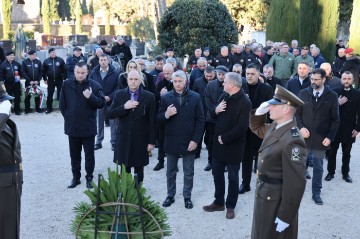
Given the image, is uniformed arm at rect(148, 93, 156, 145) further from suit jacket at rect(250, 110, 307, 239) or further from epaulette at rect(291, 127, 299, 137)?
epaulette at rect(291, 127, 299, 137)

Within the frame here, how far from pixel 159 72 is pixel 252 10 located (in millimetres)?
32702

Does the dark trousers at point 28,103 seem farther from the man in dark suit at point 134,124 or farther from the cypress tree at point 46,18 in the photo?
the cypress tree at point 46,18

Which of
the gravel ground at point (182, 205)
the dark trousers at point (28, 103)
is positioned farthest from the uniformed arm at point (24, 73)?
the gravel ground at point (182, 205)

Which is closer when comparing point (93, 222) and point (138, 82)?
point (93, 222)

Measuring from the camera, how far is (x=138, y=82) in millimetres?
6984

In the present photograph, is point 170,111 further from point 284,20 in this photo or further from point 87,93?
point 284,20

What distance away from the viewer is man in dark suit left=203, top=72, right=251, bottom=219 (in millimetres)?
6496

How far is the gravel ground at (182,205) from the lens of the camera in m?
6.21

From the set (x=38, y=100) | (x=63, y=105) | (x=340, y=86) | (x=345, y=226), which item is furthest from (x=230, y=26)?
(x=345, y=226)

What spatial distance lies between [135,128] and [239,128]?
1457mm

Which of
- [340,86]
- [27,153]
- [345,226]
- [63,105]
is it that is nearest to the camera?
[345,226]

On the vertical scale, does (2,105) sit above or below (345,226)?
above

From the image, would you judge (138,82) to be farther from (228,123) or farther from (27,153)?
(27,153)

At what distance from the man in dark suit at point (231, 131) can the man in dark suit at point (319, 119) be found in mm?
1072
